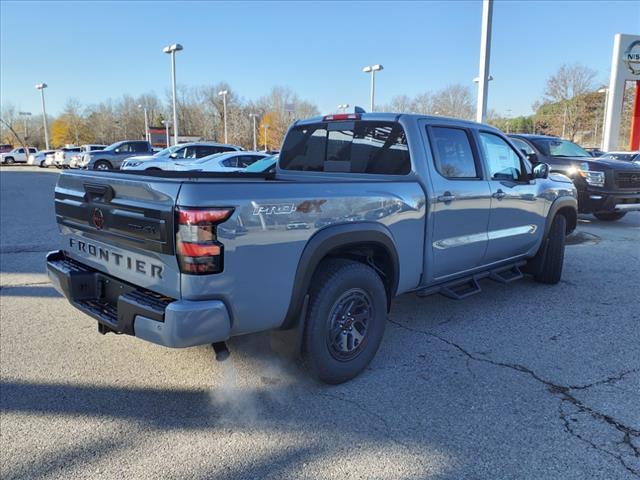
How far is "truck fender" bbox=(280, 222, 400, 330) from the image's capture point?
2.99 meters

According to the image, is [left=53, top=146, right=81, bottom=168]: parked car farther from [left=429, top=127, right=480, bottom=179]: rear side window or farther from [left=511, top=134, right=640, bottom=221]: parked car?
[left=429, top=127, right=480, bottom=179]: rear side window

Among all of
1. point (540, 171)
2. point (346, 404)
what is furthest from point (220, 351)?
point (540, 171)

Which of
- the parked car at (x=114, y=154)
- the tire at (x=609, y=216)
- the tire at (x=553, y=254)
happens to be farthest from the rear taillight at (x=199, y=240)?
the parked car at (x=114, y=154)

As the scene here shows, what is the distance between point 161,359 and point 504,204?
11.5 ft

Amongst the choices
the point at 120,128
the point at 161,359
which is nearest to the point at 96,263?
the point at 161,359

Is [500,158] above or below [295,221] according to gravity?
above

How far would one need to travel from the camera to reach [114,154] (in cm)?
2828

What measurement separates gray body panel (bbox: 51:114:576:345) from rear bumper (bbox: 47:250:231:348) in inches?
2.3

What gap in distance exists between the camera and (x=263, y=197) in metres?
2.73

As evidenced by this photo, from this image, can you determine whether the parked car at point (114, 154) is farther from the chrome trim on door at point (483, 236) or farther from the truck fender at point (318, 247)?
the truck fender at point (318, 247)

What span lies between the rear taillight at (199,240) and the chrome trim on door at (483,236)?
209 cm

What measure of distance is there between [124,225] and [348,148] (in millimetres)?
2181

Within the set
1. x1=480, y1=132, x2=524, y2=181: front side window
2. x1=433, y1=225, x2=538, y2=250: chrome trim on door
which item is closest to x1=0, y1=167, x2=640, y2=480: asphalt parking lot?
x1=433, y1=225, x2=538, y2=250: chrome trim on door

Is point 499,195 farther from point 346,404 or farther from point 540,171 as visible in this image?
point 346,404
